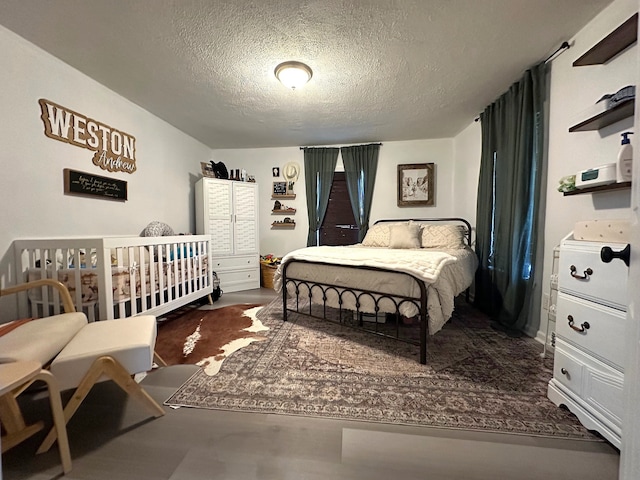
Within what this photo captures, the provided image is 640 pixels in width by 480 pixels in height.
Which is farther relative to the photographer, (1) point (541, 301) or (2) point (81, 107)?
(2) point (81, 107)

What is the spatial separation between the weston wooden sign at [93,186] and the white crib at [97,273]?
0.60 m

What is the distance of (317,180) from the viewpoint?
14.1 feet

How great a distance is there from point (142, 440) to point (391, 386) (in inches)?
52.0

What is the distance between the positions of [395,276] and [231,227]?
2.77 meters

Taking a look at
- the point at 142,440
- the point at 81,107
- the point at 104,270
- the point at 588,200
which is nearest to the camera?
the point at 142,440

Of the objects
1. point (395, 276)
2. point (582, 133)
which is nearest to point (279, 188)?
point (395, 276)

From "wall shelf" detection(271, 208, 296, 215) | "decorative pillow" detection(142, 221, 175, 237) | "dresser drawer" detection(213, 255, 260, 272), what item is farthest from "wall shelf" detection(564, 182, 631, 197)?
"decorative pillow" detection(142, 221, 175, 237)

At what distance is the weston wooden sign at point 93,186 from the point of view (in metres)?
2.23

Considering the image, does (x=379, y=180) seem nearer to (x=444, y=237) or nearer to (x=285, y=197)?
(x=444, y=237)

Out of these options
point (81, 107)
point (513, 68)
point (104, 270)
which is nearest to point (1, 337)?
point (104, 270)

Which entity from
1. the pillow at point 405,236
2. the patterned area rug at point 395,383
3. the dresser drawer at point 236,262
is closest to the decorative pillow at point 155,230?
the dresser drawer at point 236,262

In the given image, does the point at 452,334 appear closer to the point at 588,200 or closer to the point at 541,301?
the point at 541,301

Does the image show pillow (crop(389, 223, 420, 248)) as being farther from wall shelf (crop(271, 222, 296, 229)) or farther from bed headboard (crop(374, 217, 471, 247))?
wall shelf (crop(271, 222, 296, 229))

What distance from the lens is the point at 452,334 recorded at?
229 centimetres
